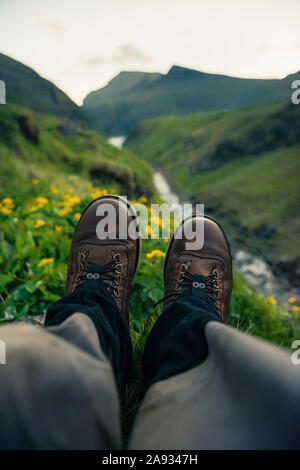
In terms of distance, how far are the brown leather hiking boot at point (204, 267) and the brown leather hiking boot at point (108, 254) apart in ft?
0.68

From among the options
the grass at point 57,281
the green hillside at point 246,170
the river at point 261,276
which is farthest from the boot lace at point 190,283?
the green hillside at point 246,170

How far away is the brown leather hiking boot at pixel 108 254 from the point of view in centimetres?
132

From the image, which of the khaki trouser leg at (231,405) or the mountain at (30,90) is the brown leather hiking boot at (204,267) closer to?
the khaki trouser leg at (231,405)

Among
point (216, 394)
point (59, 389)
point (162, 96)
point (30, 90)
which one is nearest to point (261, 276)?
point (216, 394)

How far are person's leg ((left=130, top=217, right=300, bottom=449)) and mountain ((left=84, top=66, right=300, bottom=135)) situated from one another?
44723 mm

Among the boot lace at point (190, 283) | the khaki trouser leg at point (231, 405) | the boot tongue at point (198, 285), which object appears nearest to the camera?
the khaki trouser leg at point (231, 405)

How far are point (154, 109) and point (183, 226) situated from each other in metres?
57.9

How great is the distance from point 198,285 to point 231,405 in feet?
2.66

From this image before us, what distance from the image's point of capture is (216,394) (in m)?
0.56

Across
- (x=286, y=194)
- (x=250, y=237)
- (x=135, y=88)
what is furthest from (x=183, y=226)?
(x=135, y=88)

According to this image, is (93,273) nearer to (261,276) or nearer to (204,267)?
(204,267)

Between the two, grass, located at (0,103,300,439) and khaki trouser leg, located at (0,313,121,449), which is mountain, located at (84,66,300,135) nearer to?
grass, located at (0,103,300,439)
